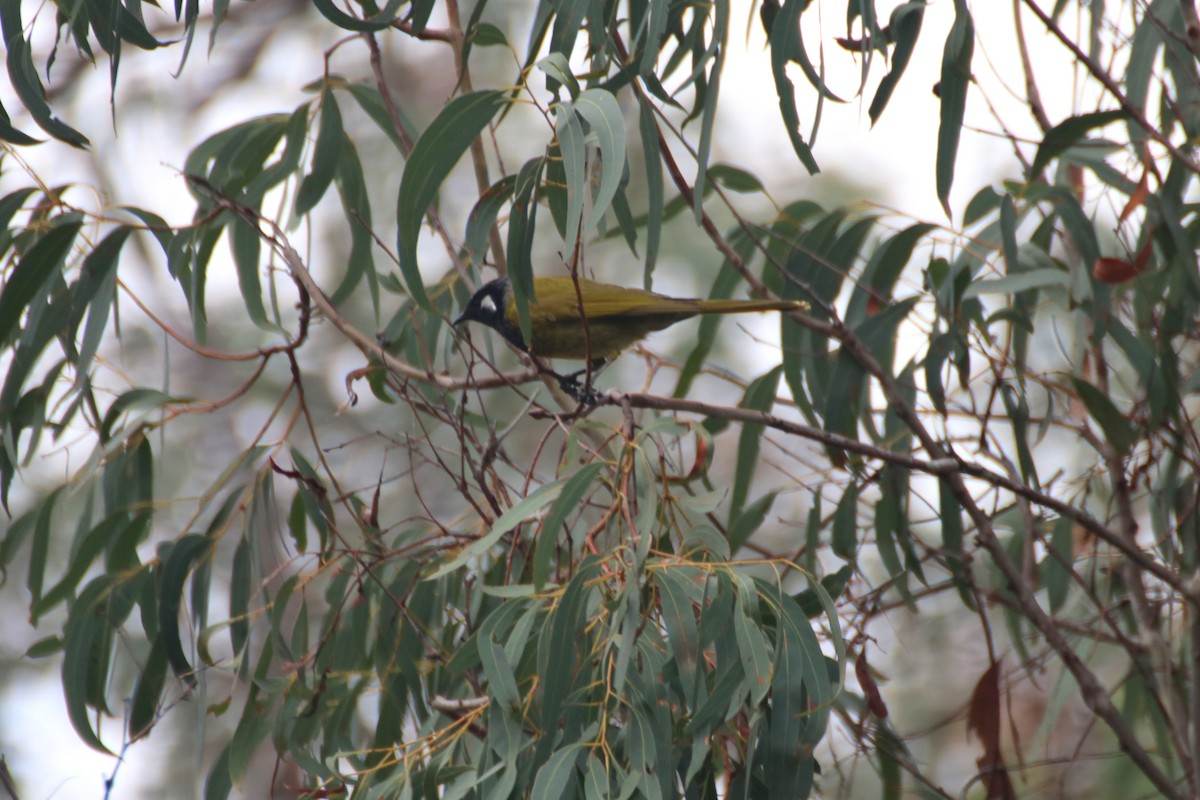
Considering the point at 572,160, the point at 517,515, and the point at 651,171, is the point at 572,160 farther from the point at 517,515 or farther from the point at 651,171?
the point at 517,515

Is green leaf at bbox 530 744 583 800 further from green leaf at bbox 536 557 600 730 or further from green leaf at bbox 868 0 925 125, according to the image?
green leaf at bbox 868 0 925 125

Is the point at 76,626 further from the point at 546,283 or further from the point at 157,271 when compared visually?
the point at 157,271

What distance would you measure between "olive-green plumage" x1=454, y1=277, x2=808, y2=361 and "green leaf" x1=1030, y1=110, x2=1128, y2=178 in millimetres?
1403

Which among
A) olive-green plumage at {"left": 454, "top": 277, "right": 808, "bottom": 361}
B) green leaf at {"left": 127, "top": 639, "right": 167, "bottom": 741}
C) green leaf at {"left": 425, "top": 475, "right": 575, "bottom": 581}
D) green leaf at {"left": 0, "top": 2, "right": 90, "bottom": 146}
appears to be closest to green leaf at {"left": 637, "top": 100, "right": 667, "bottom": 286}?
green leaf at {"left": 425, "top": 475, "right": 575, "bottom": 581}

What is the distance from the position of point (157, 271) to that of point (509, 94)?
612 centimetres

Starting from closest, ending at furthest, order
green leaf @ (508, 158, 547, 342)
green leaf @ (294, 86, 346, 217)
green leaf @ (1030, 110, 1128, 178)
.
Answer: green leaf @ (508, 158, 547, 342), green leaf @ (1030, 110, 1128, 178), green leaf @ (294, 86, 346, 217)

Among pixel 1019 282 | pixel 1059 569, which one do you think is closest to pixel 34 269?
pixel 1019 282

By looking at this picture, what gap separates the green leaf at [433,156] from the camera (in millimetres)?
1930

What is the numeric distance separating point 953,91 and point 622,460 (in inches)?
41.6

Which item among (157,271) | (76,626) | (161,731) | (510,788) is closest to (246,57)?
(157,271)

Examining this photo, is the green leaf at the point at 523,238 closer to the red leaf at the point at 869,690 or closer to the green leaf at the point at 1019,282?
the red leaf at the point at 869,690

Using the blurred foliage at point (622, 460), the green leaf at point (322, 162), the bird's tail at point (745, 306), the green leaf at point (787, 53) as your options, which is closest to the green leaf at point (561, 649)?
the blurred foliage at point (622, 460)

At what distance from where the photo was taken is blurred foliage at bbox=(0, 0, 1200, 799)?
76.8 inches

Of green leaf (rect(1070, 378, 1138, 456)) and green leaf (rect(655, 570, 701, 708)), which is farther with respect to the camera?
green leaf (rect(1070, 378, 1138, 456))
